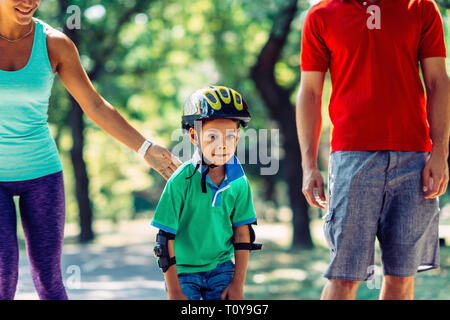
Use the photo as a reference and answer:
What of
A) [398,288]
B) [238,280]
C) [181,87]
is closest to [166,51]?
[181,87]

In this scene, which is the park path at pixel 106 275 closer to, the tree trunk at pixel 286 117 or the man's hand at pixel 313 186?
the tree trunk at pixel 286 117

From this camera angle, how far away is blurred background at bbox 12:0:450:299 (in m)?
9.95

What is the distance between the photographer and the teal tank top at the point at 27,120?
3.27 m

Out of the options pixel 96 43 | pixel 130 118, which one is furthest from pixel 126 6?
pixel 130 118

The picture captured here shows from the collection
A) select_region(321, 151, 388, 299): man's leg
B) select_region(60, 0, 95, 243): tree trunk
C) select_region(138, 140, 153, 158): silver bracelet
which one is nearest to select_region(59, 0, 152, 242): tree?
select_region(60, 0, 95, 243): tree trunk

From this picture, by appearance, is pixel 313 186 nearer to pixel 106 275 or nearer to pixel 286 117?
pixel 106 275

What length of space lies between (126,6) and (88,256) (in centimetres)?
740

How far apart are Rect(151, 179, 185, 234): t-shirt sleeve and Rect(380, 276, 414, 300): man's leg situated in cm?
124

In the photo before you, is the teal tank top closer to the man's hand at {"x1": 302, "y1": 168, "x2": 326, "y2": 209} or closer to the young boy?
the young boy

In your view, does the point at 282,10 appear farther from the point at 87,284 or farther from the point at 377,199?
the point at 377,199

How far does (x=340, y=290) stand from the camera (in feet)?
11.1

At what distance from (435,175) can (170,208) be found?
1.43 metres

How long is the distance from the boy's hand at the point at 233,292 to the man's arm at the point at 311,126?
0.70 m

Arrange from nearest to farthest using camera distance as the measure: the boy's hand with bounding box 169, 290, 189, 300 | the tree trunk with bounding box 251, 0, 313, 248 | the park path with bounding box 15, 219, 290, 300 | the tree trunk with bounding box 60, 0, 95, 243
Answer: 1. the boy's hand with bounding box 169, 290, 189, 300
2. the park path with bounding box 15, 219, 290, 300
3. the tree trunk with bounding box 251, 0, 313, 248
4. the tree trunk with bounding box 60, 0, 95, 243
